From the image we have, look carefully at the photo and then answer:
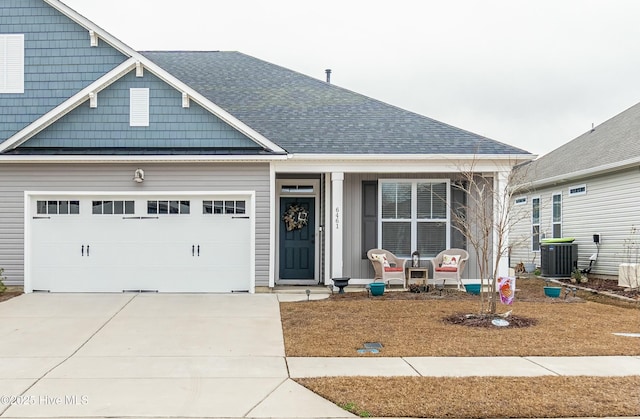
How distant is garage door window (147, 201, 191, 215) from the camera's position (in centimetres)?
1309

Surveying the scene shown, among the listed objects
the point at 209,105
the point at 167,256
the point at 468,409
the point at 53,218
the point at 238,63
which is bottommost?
the point at 468,409

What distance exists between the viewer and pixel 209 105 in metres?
12.9

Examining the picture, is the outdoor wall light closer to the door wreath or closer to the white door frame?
the white door frame

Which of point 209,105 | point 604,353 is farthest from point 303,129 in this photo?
point 604,353

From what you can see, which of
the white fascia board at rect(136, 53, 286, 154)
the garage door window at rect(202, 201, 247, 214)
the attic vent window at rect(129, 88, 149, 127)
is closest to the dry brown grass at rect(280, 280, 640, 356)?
the garage door window at rect(202, 201, 247, 214)

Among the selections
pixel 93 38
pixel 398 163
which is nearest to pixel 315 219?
pixel 398 163

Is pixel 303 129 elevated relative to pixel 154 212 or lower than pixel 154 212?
elevated

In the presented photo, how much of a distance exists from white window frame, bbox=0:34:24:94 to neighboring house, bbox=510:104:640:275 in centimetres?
1179

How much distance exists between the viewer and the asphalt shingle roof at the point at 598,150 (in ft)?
54.1

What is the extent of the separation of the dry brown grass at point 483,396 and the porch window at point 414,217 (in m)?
7.68

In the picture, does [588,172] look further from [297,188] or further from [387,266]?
[297,188]

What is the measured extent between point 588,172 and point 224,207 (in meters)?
10.4

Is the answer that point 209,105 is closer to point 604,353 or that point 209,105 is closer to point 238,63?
point 238,63

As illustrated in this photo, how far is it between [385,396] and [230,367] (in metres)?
2.05
